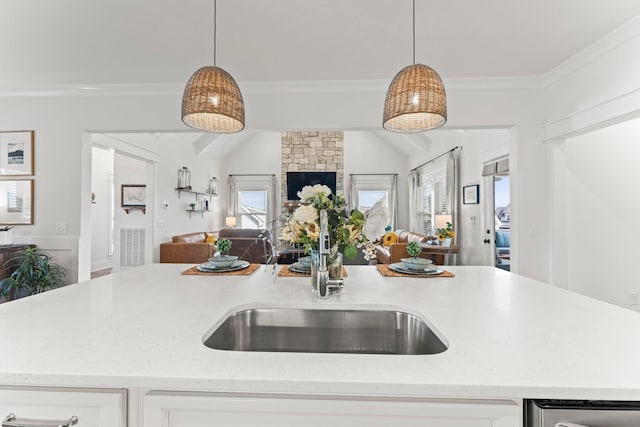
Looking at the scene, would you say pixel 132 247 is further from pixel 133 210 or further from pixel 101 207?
pixel 101 207

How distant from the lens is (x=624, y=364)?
67cm

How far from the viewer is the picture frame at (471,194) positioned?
463 centimetres

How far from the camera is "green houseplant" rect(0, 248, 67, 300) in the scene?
9.48 ft

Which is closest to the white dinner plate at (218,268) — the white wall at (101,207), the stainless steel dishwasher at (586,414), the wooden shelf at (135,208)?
the stainless steel dishwasher at (586,414)

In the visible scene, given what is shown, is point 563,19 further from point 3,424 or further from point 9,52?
point 9,52

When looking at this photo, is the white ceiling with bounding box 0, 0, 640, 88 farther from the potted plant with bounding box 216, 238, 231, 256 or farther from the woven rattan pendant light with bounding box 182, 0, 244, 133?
the potted plant with bounding box 216, 238, 231, 256

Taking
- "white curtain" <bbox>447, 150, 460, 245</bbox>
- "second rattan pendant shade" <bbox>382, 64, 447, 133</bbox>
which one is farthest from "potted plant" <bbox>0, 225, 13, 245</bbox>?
"white curtain" <bbox>447, 150, 460, 245</bbox>

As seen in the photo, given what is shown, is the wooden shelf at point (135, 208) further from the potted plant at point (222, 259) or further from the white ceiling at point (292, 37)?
the potted plant at point (222, 259)

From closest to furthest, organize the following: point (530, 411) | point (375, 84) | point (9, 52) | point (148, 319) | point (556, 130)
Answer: point (530, 411) < point (148, 319) < point (9, 52) < point (556, 130) < point (375, 84)

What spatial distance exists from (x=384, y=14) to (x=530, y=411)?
7.37ft

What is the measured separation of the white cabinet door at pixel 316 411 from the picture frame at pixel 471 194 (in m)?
4.52

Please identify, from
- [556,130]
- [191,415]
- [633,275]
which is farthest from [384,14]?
[633,275]

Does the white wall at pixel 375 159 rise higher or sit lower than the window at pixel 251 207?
higher

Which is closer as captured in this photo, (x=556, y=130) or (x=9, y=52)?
(x=9, y=52)
